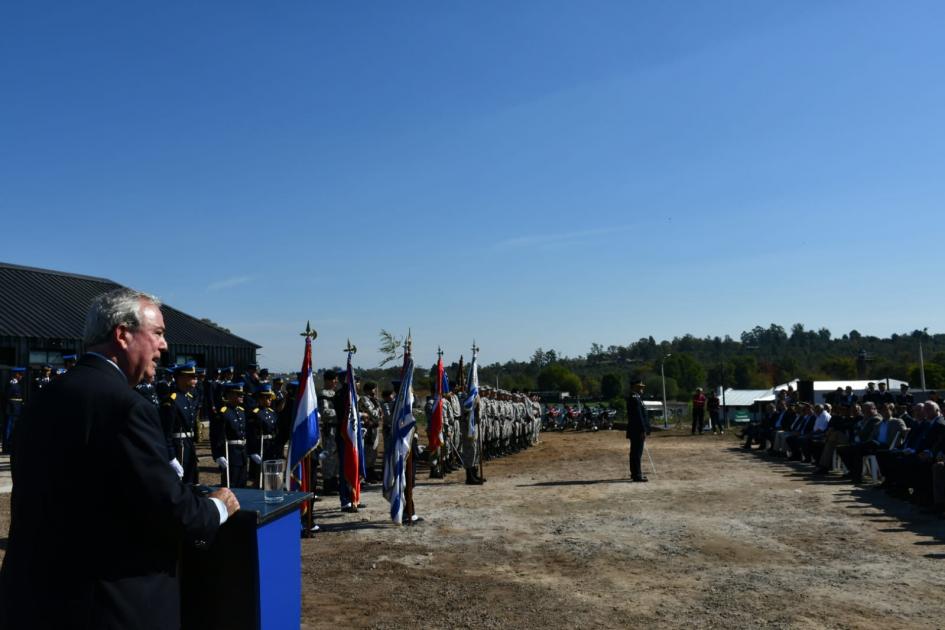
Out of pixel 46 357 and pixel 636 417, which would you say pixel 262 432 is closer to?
pixel 636 417

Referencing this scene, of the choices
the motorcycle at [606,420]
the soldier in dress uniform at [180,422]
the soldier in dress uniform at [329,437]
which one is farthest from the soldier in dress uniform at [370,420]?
the motorcycle at [606,420]

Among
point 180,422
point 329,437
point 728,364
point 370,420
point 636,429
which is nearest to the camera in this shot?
point 180,422

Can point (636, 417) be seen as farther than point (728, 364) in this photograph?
No

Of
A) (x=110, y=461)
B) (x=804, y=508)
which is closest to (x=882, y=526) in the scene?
(x=804, y=508)

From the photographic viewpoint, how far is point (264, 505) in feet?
10.4

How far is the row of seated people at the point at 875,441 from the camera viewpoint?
35.3 ft

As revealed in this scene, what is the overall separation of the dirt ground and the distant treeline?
26.7m

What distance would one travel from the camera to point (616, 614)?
592cm

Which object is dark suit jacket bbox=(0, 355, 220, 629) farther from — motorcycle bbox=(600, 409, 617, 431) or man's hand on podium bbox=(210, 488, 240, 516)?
motorcycle bbox=(600, 409, 617, 431)

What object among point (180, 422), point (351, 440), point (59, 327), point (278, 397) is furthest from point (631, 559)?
point (59, 327)

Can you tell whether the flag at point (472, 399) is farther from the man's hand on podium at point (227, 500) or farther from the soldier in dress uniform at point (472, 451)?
the man's hand on podium at point (227, 500)

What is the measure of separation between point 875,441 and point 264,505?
13.6m

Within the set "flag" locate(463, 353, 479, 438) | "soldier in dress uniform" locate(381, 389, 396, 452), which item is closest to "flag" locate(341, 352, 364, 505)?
"soldier in dress uniform" locate(381, 389, 396, 452)

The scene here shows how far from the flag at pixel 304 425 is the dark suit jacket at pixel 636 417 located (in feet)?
24.3
